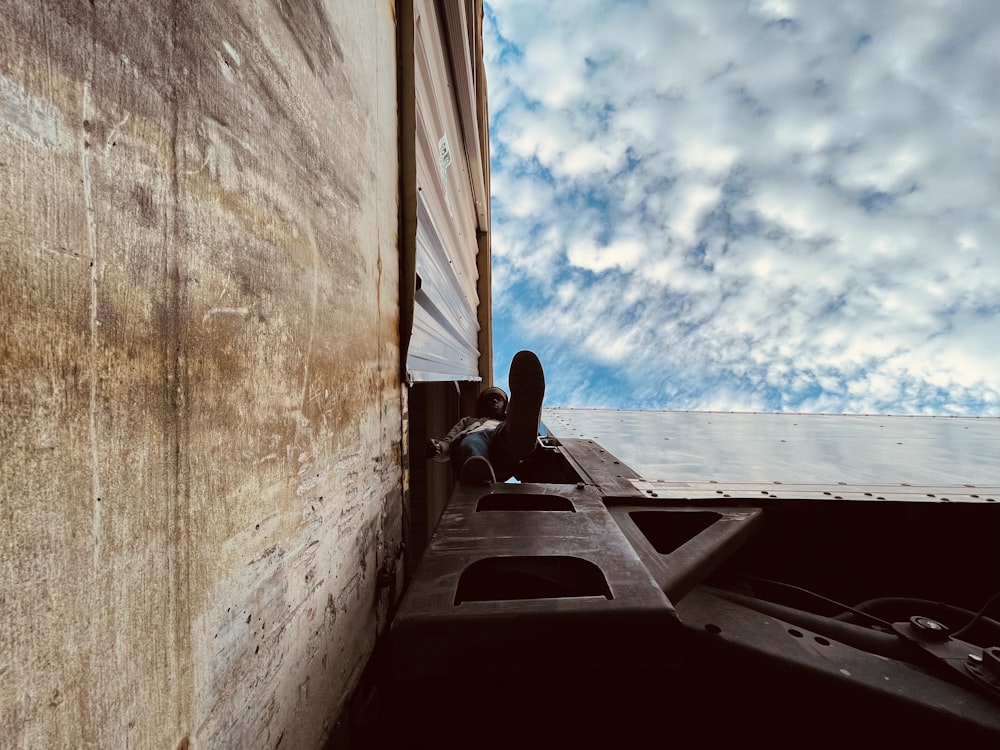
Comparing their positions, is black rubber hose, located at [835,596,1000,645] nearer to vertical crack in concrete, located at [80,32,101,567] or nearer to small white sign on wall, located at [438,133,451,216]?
vertical crack in concrete, located at [80,32,101,567]

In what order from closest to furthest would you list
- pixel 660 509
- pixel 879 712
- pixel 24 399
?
pixel 24 399 < pixel 879 712 < pixel 660 509

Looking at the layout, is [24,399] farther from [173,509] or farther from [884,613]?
[884,613]

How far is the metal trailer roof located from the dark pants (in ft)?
2.29

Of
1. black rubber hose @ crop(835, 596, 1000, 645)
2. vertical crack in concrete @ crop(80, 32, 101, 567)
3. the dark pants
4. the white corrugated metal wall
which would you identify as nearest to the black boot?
the dark pants

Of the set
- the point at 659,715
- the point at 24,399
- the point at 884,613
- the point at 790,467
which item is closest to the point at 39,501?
the point at 24,399

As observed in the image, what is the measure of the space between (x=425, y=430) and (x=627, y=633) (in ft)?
8.96

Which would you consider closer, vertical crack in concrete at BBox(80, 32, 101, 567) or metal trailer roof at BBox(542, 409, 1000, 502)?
vertical crack in concrete at BBox(80, 32, 101, 567)

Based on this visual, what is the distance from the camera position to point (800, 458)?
268cm

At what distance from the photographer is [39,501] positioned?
0.35 metres

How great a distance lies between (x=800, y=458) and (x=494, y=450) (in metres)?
2.14

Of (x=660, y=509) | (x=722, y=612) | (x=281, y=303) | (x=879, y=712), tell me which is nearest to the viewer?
(x=281, y=303)

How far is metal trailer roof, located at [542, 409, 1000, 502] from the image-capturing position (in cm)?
185

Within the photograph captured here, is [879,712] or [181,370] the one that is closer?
[181,370]

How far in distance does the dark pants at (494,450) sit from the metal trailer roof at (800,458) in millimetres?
697
